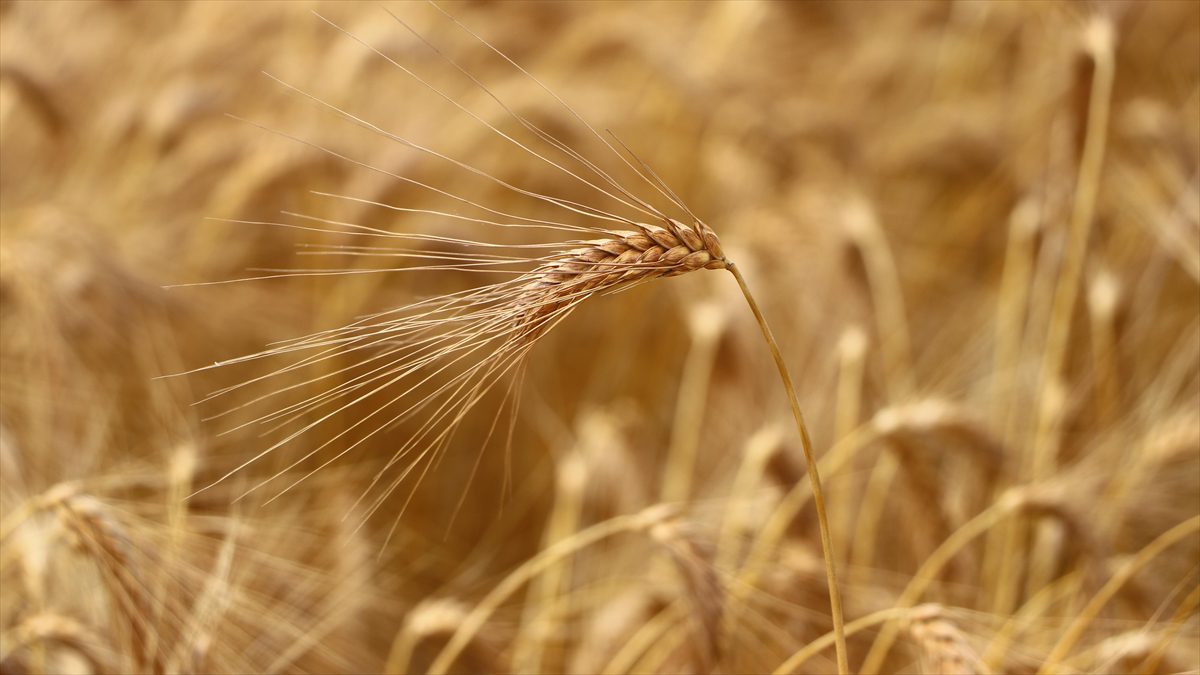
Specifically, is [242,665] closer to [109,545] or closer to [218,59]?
[109,545]

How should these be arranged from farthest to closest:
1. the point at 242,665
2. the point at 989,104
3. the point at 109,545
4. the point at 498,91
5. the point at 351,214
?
the point at 989,104
the point at 498,91
the point at 351,214
the point at 242,665
the point at 109,545

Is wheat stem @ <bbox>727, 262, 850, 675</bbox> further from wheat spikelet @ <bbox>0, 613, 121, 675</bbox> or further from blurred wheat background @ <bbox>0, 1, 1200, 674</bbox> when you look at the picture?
wheat spikelet @ <bbox>0, 613, 121, 675</bbox>

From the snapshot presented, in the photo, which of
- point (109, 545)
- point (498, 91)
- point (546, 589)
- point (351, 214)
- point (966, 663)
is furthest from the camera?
point (498, 91)

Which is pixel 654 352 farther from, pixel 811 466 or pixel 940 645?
pixel 811 466

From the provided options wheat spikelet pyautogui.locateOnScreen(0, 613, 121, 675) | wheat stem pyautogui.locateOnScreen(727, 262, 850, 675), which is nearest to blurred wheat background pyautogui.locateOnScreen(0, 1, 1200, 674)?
wheat spikelet pyautogui.locateOnScreen(0, 613, 121, 675)

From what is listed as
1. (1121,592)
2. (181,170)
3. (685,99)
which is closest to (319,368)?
(181,170)

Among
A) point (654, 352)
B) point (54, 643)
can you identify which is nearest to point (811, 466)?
point (54, 643)

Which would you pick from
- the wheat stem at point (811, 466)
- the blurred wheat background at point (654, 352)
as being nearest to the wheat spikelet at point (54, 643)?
the blurred wheat background at point (654, 352)

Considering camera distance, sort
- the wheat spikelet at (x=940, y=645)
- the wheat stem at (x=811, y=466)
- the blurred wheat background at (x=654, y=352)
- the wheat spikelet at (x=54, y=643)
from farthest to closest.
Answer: the blurred wheat background at (x=654, y=352) → the wheat spikelet at (x=54, y=643) → the wheat spikelet at (x=940, y=645) → the wheat stem at (x=811, y=466)

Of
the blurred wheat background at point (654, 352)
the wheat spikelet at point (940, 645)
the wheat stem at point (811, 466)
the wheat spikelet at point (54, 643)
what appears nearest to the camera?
the wheat stem at point (811, 466)

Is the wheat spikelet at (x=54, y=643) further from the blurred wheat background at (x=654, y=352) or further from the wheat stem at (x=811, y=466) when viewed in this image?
the wheat stem at (x=811, y=466)
